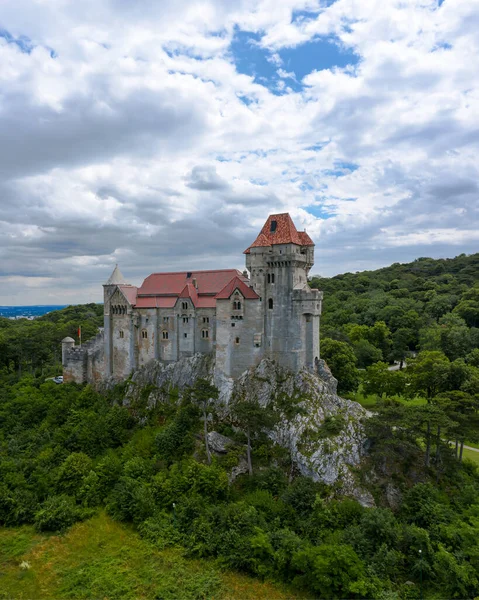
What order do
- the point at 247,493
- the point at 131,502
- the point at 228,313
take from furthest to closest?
1. the point at 228,313
2. the point at 247,493
3. the point at 131,502

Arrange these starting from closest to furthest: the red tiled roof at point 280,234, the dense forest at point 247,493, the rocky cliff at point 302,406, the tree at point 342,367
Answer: the dense forest at point 247,493
the rocky cliff at point 302,406
the red tiled roof at point 280,234
the tree at point 342,367

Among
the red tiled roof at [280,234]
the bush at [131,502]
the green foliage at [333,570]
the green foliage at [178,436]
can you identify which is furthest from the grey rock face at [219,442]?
the red tiled roof at [280,234]

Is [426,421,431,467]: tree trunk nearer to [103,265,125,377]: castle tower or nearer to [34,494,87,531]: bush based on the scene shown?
[34,494,87,531]: bush

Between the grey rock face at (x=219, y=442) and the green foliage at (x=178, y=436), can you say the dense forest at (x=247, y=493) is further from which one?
the grey rock face at (x=219, y=442)

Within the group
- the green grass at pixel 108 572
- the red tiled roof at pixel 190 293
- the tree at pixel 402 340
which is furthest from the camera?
the tree at pixel 402 340

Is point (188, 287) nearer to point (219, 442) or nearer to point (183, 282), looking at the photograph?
Result: point (183, 282)

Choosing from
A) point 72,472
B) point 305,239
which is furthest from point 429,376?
point 72,472

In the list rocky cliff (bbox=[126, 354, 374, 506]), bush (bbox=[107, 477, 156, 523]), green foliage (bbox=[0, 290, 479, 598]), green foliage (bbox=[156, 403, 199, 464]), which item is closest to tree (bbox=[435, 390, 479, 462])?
green foliage (bbox=[0, 290, 479, 598])

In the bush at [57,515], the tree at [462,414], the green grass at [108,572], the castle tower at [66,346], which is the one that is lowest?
the green grass at [108,572]

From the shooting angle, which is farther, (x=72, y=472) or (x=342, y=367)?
(x=342, y=367)
